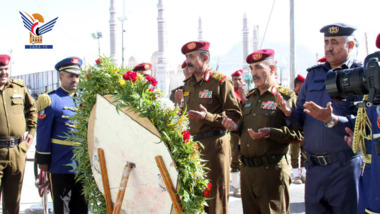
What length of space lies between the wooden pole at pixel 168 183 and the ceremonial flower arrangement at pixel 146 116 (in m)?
0.04

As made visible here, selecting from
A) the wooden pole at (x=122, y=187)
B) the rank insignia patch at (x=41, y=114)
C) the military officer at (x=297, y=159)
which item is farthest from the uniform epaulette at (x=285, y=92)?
the military officer at (x=297, y=159)

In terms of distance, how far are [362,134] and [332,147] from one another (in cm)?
54

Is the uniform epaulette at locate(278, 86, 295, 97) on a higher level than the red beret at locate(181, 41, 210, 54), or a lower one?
lower

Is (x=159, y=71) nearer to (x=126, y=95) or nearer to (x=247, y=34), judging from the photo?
(x=247, y=34)

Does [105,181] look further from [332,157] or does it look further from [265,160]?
[332,157]

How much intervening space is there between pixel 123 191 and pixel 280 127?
1.65 meters

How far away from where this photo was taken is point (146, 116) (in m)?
2.59

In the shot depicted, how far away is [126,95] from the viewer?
2.74m

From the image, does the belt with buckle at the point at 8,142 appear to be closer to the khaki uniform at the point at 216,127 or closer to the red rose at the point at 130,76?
the khaki uniform at the point at 216,127

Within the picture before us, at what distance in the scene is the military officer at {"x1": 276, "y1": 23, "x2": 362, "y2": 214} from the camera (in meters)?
2.94

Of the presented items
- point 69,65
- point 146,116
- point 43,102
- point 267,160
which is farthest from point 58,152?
point 267,160

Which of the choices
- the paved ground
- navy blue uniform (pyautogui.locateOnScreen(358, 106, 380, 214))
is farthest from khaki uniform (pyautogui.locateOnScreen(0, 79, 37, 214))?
navy blue uniform (pyautogui.locateOnScreen(358, 106, 380, 214))

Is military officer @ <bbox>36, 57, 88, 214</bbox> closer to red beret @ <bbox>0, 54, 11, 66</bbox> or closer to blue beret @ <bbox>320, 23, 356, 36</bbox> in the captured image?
red beret @ <bbox>0, 54, 11, 66</bbox>

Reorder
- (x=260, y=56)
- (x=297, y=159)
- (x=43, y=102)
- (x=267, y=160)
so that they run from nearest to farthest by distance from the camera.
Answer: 1. (x=267, y=160)
2. (x=260, y=56)
3. (x=43, y=102)
4. (x=297, y=159)
